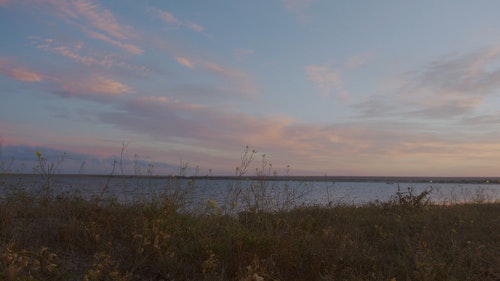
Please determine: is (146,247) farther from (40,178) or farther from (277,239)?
(40,178)

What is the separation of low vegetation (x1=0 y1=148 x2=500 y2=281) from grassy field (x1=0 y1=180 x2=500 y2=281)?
0.04 ft

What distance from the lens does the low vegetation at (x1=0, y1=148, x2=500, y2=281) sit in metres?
3.91

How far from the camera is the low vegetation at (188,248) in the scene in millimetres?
3912

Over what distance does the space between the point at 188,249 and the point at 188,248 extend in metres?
0.02

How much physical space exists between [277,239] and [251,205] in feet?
6.74

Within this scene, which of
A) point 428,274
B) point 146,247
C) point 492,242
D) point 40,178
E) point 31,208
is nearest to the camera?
point 428,274

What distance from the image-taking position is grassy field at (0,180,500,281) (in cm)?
391

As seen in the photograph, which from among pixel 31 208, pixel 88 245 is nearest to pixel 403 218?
pixel 88 245

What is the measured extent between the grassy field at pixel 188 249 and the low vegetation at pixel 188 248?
13 millimetres

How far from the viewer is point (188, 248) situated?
14.8 ft

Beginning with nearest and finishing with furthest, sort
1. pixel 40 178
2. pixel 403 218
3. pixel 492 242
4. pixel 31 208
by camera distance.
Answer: pixel 31 208, pixel 492 242, pixel 40 178, pixel 403 218

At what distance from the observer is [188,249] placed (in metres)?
4.50

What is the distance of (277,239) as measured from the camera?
4.64 m

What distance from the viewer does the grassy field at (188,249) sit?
3.91 m
